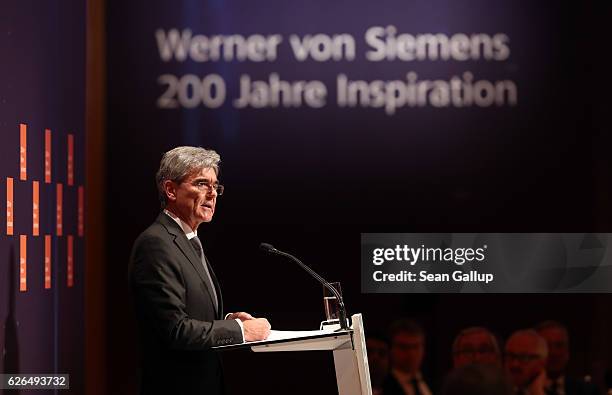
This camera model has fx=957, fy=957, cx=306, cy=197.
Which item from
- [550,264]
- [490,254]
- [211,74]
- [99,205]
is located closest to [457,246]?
[490,254]

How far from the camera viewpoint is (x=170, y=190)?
3.43m

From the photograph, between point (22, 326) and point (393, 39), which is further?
point (393, 39)

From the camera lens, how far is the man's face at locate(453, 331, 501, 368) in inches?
210

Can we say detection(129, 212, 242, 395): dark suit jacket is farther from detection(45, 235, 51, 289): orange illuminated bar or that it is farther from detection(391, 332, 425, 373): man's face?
detection(391, 332, 425, 373): man's face

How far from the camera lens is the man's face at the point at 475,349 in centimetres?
532

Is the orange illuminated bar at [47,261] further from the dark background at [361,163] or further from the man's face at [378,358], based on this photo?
the man's face at [378,358]

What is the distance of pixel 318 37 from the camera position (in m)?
5.34

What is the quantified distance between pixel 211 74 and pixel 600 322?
8.40 ft

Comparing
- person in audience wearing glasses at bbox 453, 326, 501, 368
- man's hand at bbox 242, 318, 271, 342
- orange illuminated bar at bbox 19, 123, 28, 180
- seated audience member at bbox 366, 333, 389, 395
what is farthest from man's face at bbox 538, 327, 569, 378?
orange illuminated bar at bbox 19, 123, 28, 180

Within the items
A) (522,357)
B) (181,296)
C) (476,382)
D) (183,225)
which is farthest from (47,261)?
(476,382)

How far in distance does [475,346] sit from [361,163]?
1.20 m

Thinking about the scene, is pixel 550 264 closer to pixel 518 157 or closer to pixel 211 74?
pixel 518 157

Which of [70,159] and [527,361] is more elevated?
[70,159]

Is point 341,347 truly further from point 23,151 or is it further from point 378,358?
point 378,358
